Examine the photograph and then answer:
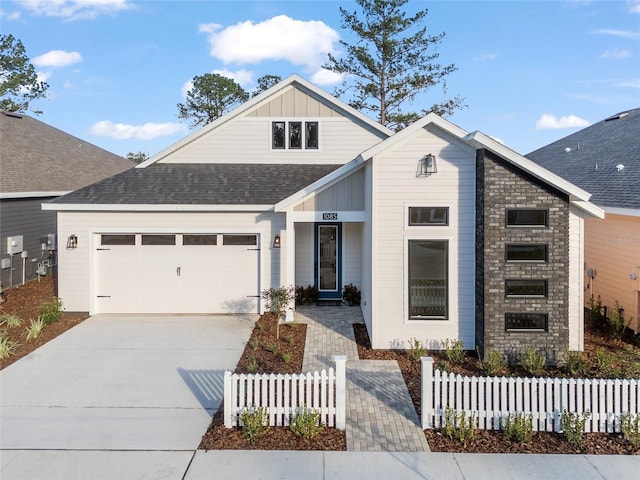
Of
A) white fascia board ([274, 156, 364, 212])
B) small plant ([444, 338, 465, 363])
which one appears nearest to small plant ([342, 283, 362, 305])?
white fascia board ([274, 156, 364, 212])

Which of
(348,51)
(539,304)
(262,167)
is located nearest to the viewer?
(539,304)

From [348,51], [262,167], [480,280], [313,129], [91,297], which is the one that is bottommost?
[91,297]

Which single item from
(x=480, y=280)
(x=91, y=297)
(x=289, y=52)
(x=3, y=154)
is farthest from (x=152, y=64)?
(x=480, y=280)

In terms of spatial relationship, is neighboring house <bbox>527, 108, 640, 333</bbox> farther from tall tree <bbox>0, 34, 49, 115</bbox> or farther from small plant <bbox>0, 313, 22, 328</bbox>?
tall tree <bbox>0, 34, 49, 115</bbox>

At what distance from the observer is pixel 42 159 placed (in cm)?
1864

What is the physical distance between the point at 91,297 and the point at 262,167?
6.12 metres

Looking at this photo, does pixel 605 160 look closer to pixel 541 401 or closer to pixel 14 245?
pixel 541 401

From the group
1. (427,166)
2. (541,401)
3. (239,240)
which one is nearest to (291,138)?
(239,240)

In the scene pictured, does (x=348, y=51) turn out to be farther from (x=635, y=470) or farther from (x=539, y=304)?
(x=635, y=470)

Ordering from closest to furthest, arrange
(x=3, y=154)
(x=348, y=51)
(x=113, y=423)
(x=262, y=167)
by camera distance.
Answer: (x=113, y=423) < (x=262, y=167) < (x=3, y=154) < (x=348, y=51)

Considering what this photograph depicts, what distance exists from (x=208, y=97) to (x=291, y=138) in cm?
2521

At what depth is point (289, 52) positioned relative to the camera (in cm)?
2830

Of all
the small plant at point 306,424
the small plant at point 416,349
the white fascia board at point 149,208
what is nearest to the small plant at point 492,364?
the small plant at point 416,349

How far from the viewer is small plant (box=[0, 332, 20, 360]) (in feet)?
28.8
